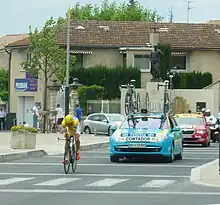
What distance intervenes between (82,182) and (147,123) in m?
7.55

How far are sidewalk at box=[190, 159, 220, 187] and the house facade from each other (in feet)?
135

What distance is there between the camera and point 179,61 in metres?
64.4

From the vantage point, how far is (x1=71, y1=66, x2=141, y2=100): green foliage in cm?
6084

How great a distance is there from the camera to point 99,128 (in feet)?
159

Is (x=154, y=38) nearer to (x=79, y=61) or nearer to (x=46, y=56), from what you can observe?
(x=79, y=61)

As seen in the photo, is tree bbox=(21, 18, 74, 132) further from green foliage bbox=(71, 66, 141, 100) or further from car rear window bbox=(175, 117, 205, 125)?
car rear window bbox=(175, 117, 205, 125)

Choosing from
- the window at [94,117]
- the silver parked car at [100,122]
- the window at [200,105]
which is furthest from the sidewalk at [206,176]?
the window at [200,105]

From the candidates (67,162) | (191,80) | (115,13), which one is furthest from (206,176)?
(115,13)

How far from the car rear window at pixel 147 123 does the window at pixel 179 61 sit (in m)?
37.9

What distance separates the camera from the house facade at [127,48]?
206 feet

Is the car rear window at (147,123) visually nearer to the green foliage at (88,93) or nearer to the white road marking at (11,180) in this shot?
the white road marking at (11,180)

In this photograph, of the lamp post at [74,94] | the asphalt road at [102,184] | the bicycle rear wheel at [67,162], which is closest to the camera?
the asphalt road at [102,184]
